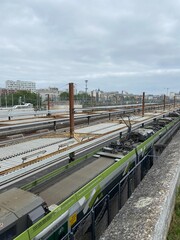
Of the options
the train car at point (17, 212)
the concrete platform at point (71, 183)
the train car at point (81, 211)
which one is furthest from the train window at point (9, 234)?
the concrete platform at point (71, 183)

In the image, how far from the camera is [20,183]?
4547 millimetres

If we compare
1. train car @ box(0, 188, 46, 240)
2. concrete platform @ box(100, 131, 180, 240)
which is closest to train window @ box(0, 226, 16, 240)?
train car @ box(0, 188, 46, 240)

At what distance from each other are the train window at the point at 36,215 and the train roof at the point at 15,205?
0.05 meters

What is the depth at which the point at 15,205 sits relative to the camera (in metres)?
3.17

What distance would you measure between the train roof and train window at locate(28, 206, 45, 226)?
0.05 meters

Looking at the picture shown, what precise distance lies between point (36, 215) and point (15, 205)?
1.09ft

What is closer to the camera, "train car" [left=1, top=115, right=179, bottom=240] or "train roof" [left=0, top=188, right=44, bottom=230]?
"train roof" [left=0, top=188, right=44, bottom=230]

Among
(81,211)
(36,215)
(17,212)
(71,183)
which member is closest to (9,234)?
(17,212)

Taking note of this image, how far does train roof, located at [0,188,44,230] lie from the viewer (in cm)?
289

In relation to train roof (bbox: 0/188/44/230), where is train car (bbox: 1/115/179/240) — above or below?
below

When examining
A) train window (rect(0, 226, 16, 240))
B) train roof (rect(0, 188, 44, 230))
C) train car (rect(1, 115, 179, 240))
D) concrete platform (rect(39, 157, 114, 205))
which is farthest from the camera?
concrete platform (rect(39, 157, 114, 205))

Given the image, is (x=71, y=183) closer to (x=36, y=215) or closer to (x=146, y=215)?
(x=36, y=215)

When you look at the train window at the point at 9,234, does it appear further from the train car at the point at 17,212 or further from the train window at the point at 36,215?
the train window at the point at 36,215

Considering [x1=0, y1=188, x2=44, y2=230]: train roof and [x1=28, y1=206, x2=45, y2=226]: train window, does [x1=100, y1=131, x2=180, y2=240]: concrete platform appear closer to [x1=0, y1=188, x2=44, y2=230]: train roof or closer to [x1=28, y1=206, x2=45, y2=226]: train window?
[x1=28, y1=206, x2=45, y2=226]: train window
